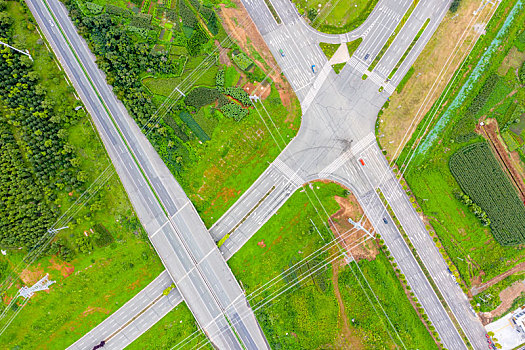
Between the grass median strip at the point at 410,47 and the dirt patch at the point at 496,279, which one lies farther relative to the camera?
the grass median strip at the point at 410,47

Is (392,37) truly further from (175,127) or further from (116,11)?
(116,11)

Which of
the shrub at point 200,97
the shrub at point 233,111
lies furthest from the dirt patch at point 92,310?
the shrub at point 233,111

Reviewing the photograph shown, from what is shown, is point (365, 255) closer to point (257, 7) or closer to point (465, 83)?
point (465, 83)

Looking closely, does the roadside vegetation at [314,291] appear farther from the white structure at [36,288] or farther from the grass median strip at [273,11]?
the grass median strip at [273,11]

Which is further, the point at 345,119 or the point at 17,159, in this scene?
the point at 345,119

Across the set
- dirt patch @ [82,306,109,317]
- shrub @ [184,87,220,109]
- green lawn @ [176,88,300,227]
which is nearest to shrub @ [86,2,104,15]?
shrub @ [184,87,220,109]

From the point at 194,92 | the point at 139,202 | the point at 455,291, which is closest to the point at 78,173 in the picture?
the point at 139,202
